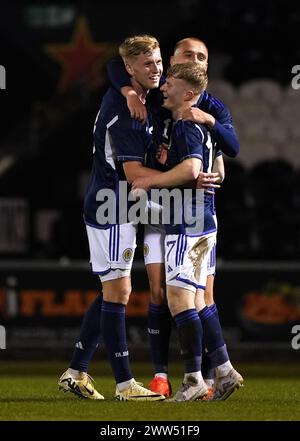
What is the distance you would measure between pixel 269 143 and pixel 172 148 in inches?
512

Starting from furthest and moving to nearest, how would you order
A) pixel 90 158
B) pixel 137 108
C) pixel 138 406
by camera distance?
pixel 90 158 < pixel 137 108 < pixel 138 406

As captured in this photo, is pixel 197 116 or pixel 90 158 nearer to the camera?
pixel 197 116

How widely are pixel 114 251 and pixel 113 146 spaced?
0.65 m

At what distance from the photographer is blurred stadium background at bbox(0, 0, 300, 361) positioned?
14922mm

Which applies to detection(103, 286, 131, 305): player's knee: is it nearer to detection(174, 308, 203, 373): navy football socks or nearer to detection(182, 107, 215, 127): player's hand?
detection(174, 308, 203, 373): navy football socks

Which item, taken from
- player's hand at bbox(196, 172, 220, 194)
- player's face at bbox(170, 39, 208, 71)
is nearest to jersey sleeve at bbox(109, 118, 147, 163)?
player's hand at bbox(196, 172, 220, 194)

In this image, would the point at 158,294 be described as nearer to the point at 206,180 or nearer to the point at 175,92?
the point at 206,180

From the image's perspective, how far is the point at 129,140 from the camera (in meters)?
7.68

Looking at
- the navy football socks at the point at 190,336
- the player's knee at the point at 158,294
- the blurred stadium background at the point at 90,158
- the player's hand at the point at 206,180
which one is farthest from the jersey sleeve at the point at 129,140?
the blurred stadium background at the point at 90,158

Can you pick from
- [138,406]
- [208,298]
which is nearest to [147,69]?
[208,298]

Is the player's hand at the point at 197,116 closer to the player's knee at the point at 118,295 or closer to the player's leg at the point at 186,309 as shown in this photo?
the player's leg at the point at 186,309

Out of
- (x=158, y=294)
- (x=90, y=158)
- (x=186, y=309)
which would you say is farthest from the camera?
(x=90, y=158)
